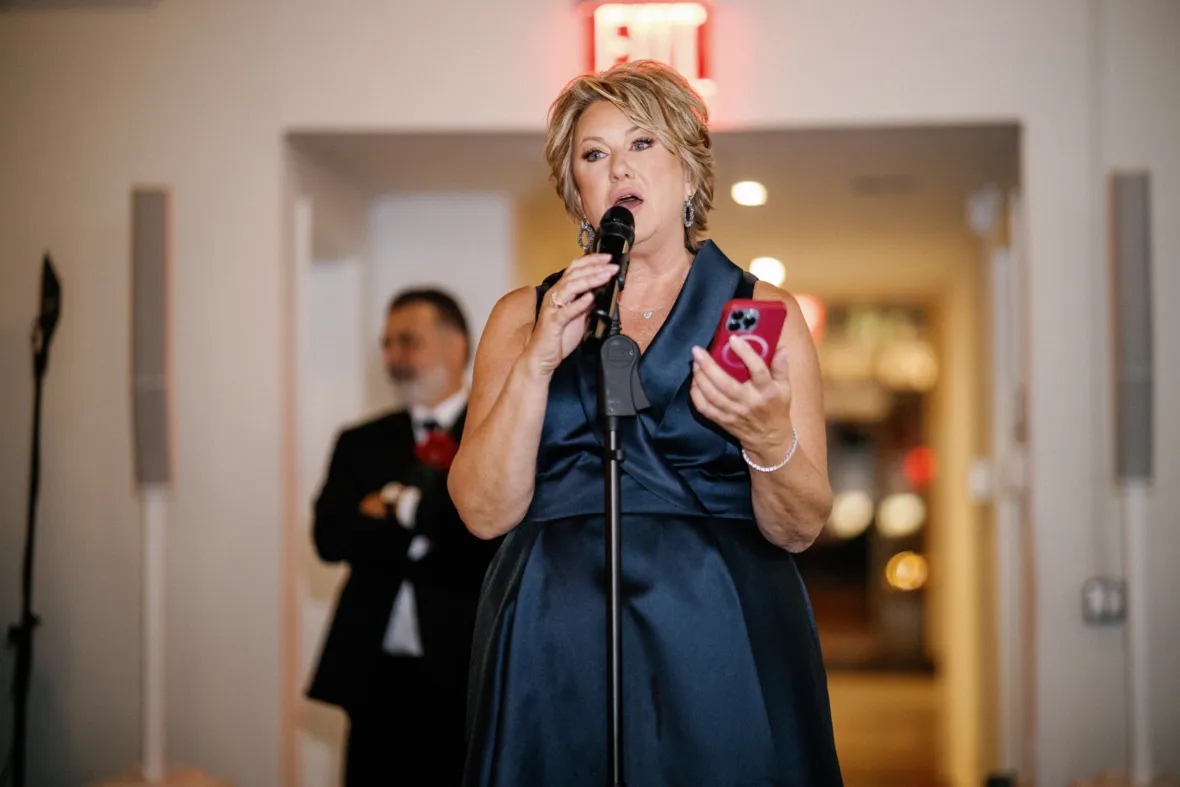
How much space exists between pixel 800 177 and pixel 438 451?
6.47 feet

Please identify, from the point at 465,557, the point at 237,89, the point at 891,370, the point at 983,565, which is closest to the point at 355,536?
the point at 465,557

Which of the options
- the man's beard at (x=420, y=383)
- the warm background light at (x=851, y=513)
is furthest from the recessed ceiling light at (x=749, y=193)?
the warm background light at (x=851, y=513)

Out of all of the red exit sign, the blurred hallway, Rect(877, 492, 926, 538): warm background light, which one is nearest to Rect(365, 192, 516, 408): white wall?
the red exit sign

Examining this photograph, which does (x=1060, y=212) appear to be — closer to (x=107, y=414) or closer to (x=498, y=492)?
(x=498, y=492)

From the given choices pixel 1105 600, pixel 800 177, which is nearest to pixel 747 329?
pixel 1105 600

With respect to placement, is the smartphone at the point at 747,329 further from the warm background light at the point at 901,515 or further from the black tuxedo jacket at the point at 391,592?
the warm background light at the point at 901,515

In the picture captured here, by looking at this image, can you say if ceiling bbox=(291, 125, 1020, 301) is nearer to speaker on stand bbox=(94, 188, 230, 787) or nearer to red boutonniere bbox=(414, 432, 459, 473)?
speaker on stand bbox=(94, 188, 230, 787)

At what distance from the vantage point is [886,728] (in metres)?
6.51

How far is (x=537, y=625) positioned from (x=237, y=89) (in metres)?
2.62

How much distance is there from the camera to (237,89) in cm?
353

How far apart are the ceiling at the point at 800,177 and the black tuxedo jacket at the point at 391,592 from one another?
1.07m

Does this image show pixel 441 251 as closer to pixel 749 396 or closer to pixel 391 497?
pixel 391 497

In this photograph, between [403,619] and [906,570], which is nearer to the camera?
[403,619]

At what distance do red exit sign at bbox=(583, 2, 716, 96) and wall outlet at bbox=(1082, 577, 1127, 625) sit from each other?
73.7 inches
